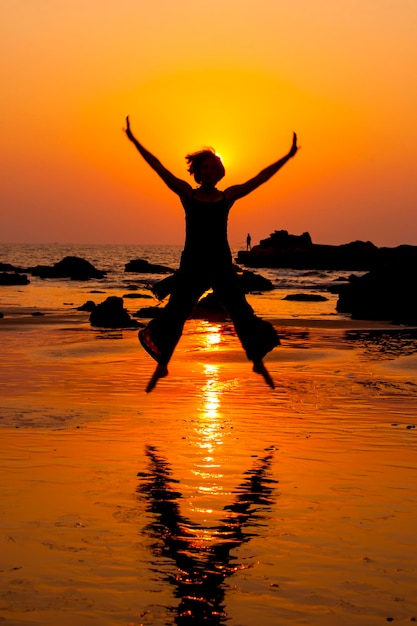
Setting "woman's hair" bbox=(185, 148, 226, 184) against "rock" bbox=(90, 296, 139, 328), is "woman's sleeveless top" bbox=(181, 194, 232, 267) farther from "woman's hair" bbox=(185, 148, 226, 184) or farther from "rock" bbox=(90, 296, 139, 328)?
"rock" bbox=(90, 296, 139, 328)

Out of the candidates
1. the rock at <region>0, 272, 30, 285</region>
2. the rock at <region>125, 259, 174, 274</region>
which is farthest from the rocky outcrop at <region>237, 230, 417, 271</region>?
the rock at <region>0, 272, 30, 285</region>

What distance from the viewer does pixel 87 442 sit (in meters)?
9.32

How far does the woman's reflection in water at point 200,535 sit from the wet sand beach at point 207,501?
0.6 inches

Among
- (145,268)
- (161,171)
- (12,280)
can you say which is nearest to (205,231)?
(161,171)

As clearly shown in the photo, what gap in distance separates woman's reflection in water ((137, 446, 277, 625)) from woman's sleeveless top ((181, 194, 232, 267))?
1.86m

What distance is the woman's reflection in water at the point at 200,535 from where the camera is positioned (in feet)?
17.0

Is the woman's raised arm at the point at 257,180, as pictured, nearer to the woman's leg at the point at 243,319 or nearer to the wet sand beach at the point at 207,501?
the woman's leg at the point at 243,319

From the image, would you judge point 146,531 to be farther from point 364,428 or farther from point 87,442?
point 364,428

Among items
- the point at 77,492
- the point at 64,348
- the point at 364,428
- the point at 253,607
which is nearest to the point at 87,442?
the point at 77,492

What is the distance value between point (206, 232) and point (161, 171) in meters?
0.67

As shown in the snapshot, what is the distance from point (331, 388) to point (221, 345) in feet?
22.8

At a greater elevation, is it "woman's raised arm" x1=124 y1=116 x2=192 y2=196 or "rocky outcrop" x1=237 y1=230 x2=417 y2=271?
"woman's raised arm" x1=124 y1=116 x2=192 y2=196

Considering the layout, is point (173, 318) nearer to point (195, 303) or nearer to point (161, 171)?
point (195, 303)

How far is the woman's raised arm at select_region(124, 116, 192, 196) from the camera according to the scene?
881cm
